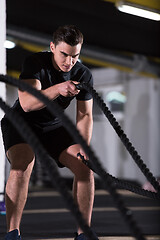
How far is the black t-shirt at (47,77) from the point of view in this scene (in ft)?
7.28

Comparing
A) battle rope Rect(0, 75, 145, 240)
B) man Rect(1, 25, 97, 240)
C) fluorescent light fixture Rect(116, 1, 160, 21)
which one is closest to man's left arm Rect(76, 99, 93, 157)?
man Rect(1, 25, 97, 240)

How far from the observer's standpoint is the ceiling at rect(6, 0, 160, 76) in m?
6.32

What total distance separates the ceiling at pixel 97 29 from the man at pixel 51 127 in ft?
11.6

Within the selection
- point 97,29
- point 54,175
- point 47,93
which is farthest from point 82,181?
point 97,29

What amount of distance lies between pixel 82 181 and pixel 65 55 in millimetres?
636

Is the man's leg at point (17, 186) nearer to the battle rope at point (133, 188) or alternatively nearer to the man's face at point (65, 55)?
the battle rope at point (133, 188)

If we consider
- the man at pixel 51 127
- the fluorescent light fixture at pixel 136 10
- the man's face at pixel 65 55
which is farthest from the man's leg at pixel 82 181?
the fluorescent light fixture at pixel 136 10

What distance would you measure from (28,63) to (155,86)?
23.4 feet

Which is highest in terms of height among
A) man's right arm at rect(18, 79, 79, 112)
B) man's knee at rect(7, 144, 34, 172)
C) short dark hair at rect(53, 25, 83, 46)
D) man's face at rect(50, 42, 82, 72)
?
short dark hair at rect(53, 25, 83, 46)

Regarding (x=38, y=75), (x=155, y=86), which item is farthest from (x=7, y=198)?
(x=155, y=86)

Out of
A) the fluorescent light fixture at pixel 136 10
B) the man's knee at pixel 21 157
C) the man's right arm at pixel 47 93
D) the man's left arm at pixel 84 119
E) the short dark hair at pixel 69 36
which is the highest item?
the fluorescent light fixture at pixel 136 10

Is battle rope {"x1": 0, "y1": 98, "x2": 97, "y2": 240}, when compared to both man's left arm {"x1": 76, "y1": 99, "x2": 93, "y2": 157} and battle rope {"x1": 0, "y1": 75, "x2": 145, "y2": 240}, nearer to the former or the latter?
battle rope {"x1": 0, "y1": 75, "x2": 145, "y2": 240}

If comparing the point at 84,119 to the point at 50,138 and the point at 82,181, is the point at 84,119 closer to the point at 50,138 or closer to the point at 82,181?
the point at 50,138

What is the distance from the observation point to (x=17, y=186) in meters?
2.13
